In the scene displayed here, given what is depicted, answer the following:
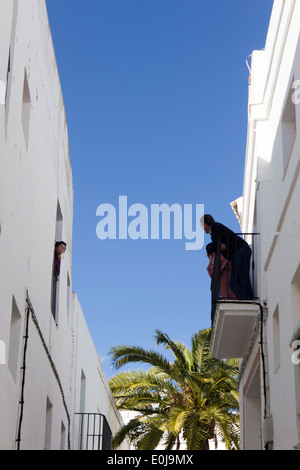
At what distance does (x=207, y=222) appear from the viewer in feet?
45.6

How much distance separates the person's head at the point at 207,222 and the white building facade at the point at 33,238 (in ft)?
8.63

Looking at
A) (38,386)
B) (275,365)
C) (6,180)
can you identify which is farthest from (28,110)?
(275,365)

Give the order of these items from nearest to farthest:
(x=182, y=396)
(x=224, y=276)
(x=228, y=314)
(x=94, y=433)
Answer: (x=228, y=314), (x=224, y=276), (x=94, y=433), (x=182, y=396)

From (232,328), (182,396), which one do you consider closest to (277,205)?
(232,328)

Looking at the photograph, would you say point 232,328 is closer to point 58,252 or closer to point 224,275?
point 224,275

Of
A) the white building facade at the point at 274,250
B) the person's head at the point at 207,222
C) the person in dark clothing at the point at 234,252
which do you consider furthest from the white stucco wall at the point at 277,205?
the person's head at the point at 207,222

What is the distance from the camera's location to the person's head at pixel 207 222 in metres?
13.9

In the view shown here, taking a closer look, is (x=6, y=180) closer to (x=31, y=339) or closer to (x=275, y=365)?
(x=31, y=339)

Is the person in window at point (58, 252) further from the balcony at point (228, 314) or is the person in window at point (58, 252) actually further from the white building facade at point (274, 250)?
the white building facade at point (274, 250)

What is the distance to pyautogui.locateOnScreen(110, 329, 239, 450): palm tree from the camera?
70.8 feet

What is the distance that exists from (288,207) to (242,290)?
2.93m

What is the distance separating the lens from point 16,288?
1054 cm

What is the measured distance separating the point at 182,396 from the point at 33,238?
1206 centimetres

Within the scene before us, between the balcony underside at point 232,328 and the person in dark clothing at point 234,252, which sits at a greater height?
the person in dark clothing at point 234,252
